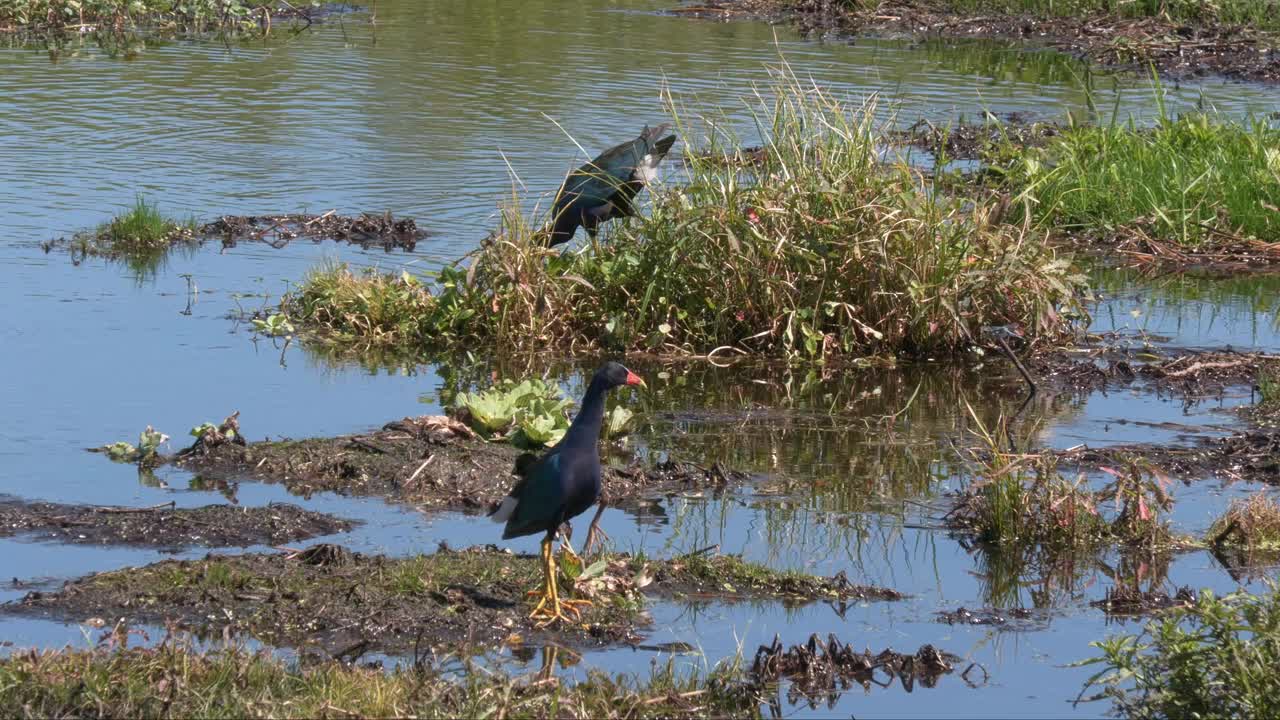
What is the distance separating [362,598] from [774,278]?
14.8ft

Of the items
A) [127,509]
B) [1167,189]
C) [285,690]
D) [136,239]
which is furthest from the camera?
[1167,189]

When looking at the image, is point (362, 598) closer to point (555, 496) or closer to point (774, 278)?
point (555, 496)

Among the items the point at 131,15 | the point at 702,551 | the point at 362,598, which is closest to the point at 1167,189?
the point at 702,551

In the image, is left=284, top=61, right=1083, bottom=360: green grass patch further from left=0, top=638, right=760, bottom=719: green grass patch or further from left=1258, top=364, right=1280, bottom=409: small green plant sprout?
left=0, top=638, right=760, bottom=719: green grass patch

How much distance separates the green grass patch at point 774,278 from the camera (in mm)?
9938

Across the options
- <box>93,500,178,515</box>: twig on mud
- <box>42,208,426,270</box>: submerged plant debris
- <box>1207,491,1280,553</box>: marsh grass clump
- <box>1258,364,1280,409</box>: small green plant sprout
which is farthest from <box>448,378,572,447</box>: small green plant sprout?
<box>42,208,426,270</box>: submerged plant debris

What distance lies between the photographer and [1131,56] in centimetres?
2277

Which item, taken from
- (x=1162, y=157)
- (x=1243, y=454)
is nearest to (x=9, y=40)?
(x=1162, y=157)

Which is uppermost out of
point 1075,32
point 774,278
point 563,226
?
point 1075,32

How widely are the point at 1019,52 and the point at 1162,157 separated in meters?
10.5

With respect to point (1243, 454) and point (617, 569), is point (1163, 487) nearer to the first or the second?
point (1243, 454)

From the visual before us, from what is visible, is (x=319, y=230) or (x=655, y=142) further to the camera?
(x=319, y=230)

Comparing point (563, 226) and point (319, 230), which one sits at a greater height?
point (563, 226)

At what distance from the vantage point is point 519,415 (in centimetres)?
816
